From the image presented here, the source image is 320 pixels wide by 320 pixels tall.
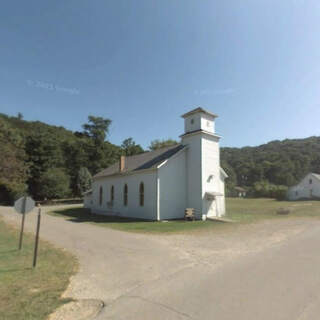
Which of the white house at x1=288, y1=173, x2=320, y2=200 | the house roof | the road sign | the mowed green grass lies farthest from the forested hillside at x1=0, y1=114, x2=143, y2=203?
the white house at x1=288, y1=173, x2=320, y2=200

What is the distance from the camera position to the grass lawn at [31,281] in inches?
169

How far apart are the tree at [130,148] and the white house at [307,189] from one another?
1555 inches

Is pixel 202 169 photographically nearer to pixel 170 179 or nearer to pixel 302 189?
pixel 170 179

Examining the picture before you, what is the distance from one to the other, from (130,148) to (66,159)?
53.0ft

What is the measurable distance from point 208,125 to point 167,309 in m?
19.1

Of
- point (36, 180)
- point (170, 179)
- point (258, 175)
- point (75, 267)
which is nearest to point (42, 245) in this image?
point (75, 267)

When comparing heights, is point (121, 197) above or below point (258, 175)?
below

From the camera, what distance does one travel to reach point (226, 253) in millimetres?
8602

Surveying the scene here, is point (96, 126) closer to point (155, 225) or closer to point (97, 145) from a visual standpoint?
point (97, 145)

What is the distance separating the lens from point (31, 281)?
18.7ft

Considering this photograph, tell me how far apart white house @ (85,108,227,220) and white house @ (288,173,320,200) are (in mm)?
44070

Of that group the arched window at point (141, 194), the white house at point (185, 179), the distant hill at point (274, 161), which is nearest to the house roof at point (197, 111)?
the white house at point (185, 179)

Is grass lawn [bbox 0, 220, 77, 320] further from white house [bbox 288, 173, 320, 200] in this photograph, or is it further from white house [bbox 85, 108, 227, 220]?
white house [bbox 288, 173, 320, 200]

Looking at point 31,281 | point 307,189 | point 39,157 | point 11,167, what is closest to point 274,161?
point 307,189
